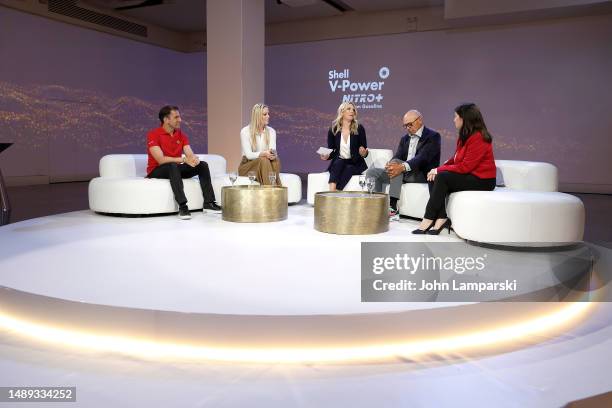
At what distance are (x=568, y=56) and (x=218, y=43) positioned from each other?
5.85m

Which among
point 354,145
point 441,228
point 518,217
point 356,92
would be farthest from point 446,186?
point 356,92

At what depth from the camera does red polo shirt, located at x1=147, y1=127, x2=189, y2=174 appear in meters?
4.55

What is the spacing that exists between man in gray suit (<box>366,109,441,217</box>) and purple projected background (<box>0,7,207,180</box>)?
6771mm

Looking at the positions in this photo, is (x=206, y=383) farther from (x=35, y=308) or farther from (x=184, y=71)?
(x=184, y=71)

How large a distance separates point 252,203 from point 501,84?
6.53 meters

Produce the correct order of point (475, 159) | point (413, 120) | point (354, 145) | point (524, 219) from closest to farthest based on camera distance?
point (524, 219) → point (475, 159) → point (413, 120) → point (354, 145)

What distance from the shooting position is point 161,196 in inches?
175

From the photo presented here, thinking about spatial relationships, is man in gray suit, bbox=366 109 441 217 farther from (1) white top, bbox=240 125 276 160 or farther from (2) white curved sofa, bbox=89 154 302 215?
(2) white curved sofa, bbox=89 154 302 215

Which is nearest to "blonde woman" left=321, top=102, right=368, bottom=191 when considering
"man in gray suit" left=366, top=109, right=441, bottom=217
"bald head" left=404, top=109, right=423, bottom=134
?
"man in gray suit" left=366, top=109, right=441, bottom=217

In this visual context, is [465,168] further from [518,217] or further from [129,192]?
[129,192]

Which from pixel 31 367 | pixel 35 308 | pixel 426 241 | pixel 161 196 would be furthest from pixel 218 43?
pixel 31 367

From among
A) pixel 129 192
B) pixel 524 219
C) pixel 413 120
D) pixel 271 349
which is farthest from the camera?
pixel 413 120

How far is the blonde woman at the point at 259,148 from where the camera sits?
5.11m

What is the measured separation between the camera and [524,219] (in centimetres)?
325
